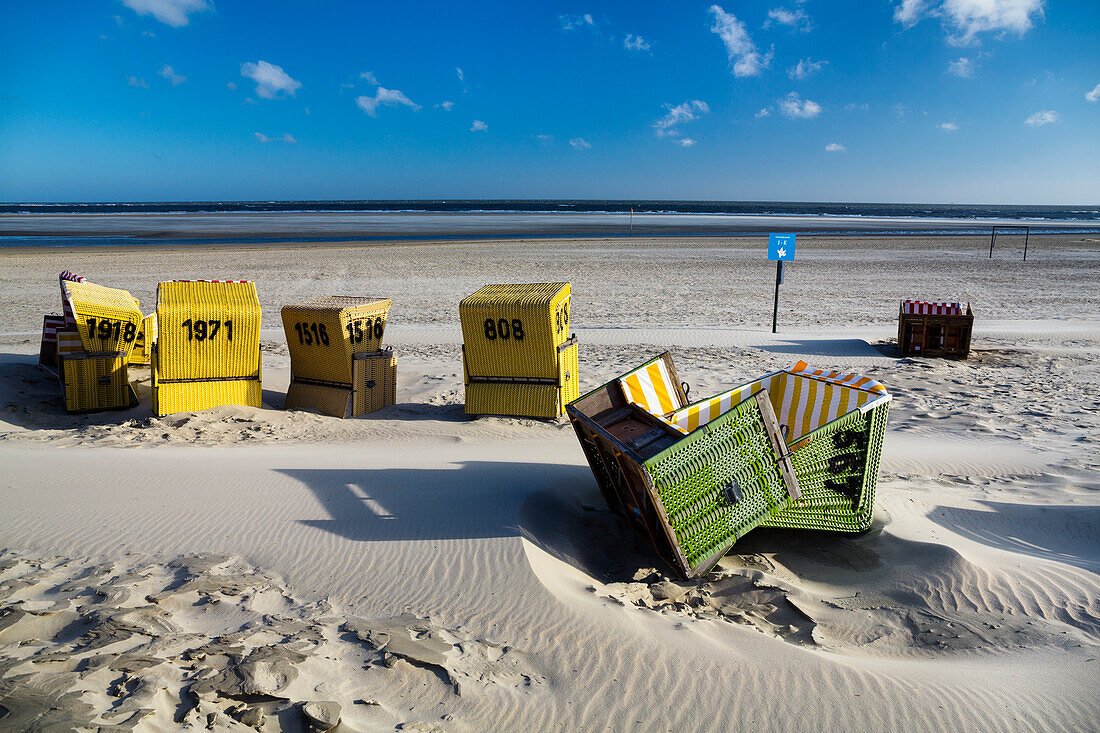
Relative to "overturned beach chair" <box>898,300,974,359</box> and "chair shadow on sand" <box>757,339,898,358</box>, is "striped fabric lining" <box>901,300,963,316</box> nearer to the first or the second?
"overturned beach chair" <box>898,300,974,359</box>

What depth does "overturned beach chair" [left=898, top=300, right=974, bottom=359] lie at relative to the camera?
41.7ft

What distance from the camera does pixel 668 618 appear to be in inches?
181

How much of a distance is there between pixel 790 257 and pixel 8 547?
49.6 ft

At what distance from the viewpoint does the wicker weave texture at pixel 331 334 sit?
937 cm

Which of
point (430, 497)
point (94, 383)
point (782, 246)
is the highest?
point (782, 246)

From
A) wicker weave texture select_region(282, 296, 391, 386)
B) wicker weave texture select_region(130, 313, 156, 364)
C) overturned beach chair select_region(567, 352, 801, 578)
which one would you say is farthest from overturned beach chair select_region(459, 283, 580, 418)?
wicker weave texture select_region(130, 313, 156, 364)

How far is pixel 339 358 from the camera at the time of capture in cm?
952

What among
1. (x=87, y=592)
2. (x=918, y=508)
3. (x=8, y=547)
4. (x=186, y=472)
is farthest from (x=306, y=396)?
(x=918, y=508)

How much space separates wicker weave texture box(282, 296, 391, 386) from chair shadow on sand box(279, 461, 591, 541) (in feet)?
8.53

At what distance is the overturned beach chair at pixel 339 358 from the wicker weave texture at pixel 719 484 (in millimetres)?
6000

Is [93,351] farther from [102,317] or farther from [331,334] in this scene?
[331,334]

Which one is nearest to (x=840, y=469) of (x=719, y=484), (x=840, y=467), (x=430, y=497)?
(x=840, y=467)

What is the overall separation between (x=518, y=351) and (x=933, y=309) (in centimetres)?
868

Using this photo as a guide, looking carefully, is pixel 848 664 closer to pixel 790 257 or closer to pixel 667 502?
pixel 667 502
